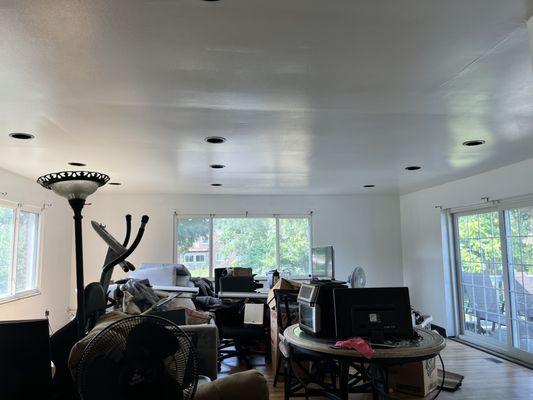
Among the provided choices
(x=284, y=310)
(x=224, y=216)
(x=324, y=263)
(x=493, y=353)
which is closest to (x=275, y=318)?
(x=284, y=310)

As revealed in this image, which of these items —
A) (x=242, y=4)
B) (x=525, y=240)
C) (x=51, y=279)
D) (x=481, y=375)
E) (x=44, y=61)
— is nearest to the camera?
(x=242, y=4)

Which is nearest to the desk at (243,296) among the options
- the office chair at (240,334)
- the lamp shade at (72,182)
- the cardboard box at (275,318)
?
the office chair at (240,334)

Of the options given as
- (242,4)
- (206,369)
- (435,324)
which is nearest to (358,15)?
(242,4)

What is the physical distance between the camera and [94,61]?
6.83 feet

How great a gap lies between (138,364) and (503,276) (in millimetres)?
5064

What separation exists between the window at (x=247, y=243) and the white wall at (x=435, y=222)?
1.86 metres

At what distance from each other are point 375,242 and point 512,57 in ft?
19.0

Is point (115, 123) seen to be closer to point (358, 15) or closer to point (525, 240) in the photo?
point (358, 15)

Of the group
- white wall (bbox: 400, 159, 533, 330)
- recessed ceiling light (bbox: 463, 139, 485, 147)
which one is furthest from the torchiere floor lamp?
white wall (bbox: 400, 159, 533, 330)

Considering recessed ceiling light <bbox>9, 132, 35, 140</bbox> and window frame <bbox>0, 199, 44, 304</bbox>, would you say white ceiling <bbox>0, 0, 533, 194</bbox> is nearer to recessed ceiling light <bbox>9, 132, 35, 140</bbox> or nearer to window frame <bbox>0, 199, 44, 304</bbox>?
recessed ceiling light <bbox>9, 132, 35, 140</bbox>

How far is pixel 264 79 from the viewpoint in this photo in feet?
7.64

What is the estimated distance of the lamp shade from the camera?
1967mm

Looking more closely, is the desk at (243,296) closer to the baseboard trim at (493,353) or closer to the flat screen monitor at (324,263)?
the flat screen monitor at (324,263)

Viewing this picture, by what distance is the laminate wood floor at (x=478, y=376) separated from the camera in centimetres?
368
